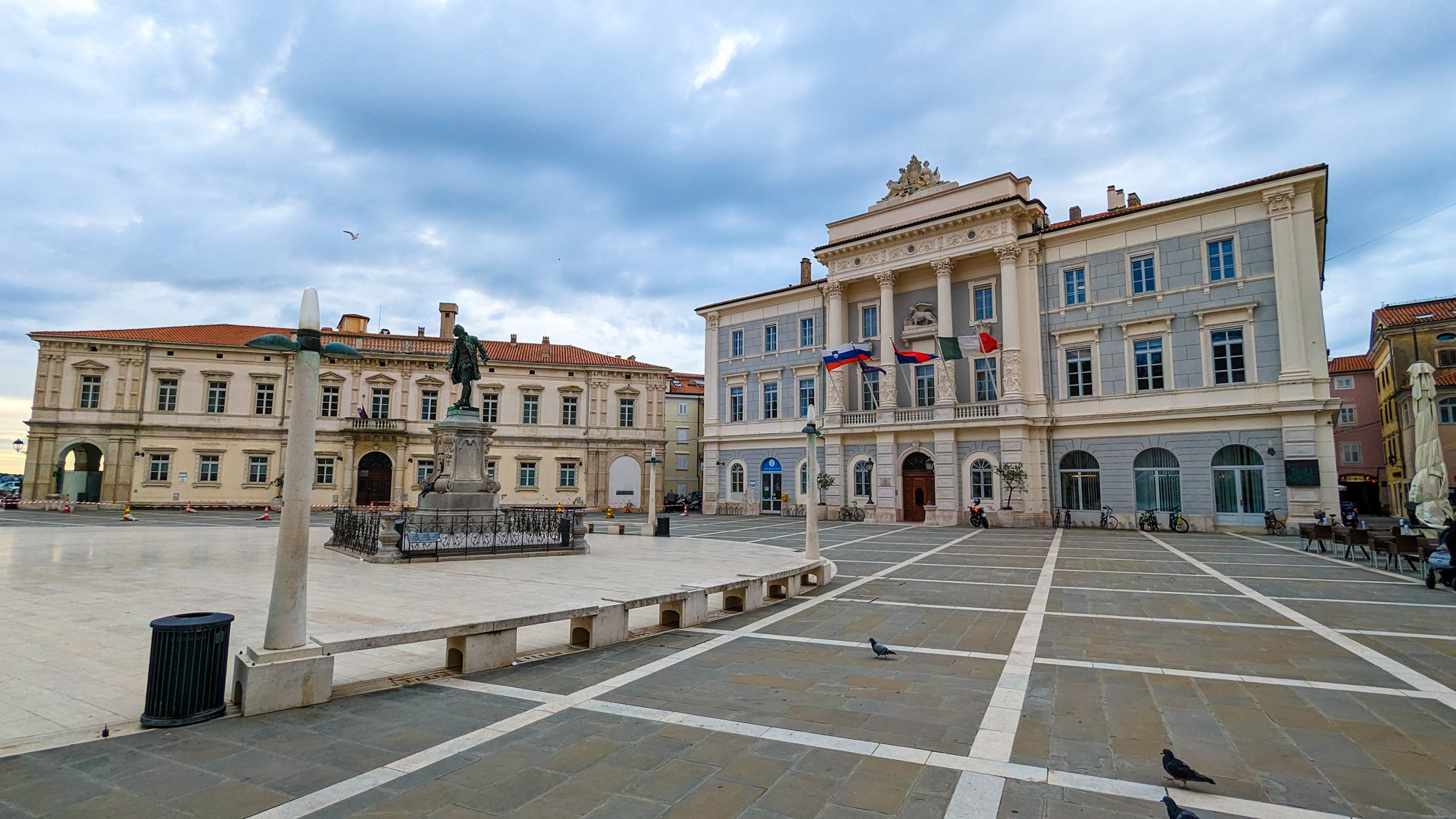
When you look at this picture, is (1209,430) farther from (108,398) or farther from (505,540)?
(108,398)

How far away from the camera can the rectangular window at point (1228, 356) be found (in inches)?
948

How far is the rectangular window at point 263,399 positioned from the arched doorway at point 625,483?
20524 mm

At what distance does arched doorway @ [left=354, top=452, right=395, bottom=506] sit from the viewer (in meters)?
39.2

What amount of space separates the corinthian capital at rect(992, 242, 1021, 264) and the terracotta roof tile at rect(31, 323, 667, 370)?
22787 millimetres

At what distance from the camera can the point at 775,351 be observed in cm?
3691

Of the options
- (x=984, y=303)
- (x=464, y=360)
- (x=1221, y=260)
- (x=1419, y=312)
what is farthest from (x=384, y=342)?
(x=1419, y=312)

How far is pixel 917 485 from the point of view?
30.8 metres

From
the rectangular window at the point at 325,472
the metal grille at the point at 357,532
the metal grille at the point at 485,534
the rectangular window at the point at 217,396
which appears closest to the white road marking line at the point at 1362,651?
the metal grille at the point at 485,534

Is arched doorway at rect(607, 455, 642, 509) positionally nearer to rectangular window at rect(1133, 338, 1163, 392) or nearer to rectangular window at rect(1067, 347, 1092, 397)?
rectangular window at rect(1067, 347, 1092, 397)

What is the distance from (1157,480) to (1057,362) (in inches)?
239

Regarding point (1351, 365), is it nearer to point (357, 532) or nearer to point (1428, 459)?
point (1428, 459)

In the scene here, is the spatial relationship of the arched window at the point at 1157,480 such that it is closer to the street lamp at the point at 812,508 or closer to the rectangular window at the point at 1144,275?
the rectangular window at the point at 1144,275

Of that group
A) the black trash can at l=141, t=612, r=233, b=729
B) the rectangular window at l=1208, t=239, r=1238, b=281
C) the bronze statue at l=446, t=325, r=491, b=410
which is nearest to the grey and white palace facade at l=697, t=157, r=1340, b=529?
the rectangular window at l=1208, t=239, r=1238, b=281

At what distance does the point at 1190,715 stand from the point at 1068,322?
1030 inches
